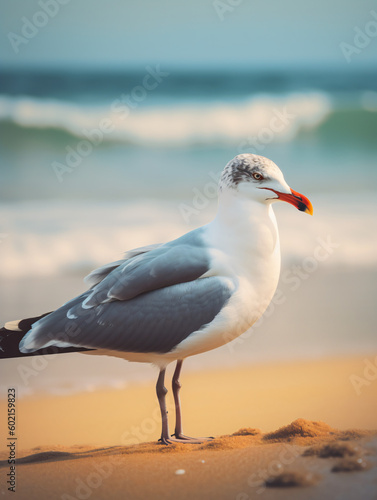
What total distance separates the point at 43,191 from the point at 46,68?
1.08 metres

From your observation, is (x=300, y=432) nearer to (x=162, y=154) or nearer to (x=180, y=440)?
(x=180, y=440)

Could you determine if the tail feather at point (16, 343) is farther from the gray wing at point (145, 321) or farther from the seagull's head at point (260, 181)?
the seagull's head at point (260, 181)

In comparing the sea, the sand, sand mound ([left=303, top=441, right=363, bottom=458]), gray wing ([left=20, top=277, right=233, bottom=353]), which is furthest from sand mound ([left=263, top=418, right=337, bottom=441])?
the sea

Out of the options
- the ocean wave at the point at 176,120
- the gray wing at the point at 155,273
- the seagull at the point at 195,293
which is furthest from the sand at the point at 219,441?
the ocean wave at the point at 176,120

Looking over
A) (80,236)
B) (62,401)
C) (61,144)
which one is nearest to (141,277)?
(62,401)

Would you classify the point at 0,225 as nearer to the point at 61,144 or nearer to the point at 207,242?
the point at 61,144

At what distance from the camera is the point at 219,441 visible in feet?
7.59

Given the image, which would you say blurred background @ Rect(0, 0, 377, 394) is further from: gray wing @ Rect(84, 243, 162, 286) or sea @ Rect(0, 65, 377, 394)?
gray wing @ Rect(84, 243, 162, 286)

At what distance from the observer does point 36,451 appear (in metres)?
2.45

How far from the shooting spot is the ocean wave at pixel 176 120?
545 cm

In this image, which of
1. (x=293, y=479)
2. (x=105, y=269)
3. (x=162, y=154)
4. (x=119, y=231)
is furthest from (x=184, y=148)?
(x=293, y=479)

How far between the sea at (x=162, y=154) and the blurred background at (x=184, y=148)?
0.01 metres

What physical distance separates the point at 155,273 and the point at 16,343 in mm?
551

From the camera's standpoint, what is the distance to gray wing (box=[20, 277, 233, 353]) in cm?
226
